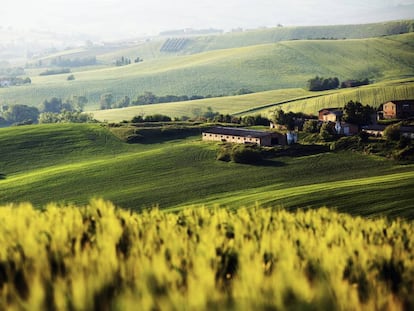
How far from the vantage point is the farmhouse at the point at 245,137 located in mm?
102938

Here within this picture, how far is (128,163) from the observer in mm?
95562

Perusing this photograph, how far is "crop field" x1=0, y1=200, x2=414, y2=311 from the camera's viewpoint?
7270 millimetres

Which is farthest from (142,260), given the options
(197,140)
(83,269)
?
(197,140)

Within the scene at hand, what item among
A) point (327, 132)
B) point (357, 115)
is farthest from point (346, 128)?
point (327, 132)

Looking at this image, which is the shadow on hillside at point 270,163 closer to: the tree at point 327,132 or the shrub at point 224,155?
the shrub at point 224,155

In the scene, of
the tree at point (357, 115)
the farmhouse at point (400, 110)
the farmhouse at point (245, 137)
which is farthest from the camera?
the farmhouse at point (400, 110)

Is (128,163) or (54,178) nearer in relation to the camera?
(54,178)

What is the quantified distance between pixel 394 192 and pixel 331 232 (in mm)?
55795

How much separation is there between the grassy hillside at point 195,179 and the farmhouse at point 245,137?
4.26 m

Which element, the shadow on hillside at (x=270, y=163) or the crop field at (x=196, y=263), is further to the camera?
the shadow on hillside at (x=270, y=163)

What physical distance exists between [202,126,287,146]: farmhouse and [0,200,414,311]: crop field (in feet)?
294

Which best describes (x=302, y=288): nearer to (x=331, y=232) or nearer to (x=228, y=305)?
(x=228, y=305)

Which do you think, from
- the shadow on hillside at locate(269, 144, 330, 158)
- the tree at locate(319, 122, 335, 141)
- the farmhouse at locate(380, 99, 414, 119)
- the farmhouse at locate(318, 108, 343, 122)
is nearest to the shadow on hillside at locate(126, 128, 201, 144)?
the shadow on hillside at locate(269, 144, 330, 158)

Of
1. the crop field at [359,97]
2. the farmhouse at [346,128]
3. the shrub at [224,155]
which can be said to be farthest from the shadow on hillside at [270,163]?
the crop field at [359,97]
